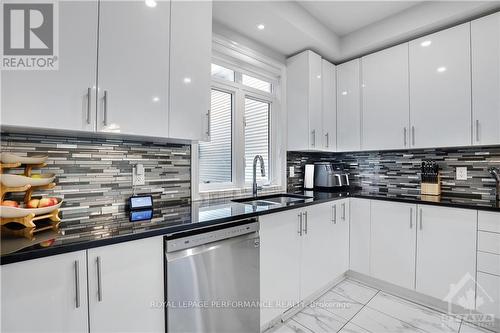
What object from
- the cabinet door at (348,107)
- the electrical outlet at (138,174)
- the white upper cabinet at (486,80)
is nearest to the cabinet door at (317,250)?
the cabinet door at (348,107)

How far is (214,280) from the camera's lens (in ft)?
4.56

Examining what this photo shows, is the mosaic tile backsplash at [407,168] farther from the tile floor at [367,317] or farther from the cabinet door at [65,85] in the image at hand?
the cabinet door at [65,85]

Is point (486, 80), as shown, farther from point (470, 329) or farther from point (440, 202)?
point (470, 329)

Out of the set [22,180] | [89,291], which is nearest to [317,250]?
[89,291]

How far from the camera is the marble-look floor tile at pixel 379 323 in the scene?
1789mm

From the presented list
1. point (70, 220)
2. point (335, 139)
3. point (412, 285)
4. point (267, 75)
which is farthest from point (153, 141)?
point (412, 285)

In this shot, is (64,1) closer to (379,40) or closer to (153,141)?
(153,141)

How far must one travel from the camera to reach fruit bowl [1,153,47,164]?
1.15 m

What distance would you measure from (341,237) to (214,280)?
1545mm

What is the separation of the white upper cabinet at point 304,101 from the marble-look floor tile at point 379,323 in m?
1.60

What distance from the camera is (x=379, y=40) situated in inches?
97.2

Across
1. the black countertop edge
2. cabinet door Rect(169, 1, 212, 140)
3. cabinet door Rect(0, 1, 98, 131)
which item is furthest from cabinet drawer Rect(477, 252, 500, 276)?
cabinet door Rect(0, 1, 98, 131)

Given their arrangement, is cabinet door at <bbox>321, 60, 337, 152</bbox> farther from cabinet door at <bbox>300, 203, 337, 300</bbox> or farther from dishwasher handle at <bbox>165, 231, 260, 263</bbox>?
dishwasher handle at <bbox>165, 231, 260, 263</bbox>

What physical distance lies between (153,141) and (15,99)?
784mm
